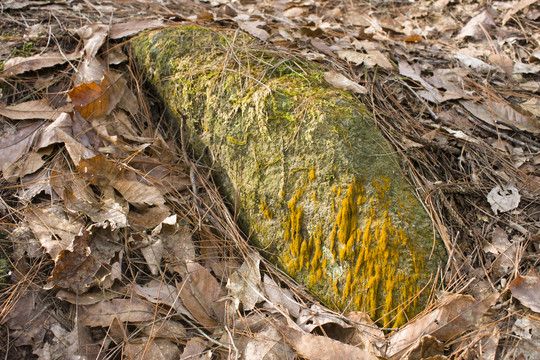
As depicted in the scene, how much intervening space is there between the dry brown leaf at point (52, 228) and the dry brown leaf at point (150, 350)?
1.78ft

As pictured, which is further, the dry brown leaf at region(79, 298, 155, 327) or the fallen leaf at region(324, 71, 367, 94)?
the fallen leaf at region(324, 71, 367, 94)

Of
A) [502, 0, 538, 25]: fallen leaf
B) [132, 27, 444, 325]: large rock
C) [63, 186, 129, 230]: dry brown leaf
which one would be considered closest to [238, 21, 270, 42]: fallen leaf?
[132, 27, 444, 325]: large rock

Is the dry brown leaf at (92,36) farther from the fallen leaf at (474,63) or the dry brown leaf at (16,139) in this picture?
the fallen leaf at (474,63)

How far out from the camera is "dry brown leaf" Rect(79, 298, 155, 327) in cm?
167

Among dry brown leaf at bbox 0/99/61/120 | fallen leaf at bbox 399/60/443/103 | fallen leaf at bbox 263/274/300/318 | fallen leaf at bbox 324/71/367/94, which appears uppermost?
fallen leaf at bbox 324/71/367/94

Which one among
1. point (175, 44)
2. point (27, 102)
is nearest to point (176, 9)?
point (175, 44)

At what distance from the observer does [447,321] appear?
4.96 feet

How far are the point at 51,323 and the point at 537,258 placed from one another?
6.99ft

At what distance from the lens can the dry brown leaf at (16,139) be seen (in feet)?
6.88

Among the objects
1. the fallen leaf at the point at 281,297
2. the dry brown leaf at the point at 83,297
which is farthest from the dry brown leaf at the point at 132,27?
the fallen leaf at the point at 281,297

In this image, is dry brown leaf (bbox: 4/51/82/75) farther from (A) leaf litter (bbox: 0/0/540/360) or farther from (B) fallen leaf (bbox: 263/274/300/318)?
(B) fallen leaf (bbox: 263/274/300/318)

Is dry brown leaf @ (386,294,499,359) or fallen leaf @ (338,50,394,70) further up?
fallen leaf @ (338,50,394,70)

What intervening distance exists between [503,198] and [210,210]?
1.49 metres

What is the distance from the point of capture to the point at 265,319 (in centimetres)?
172
